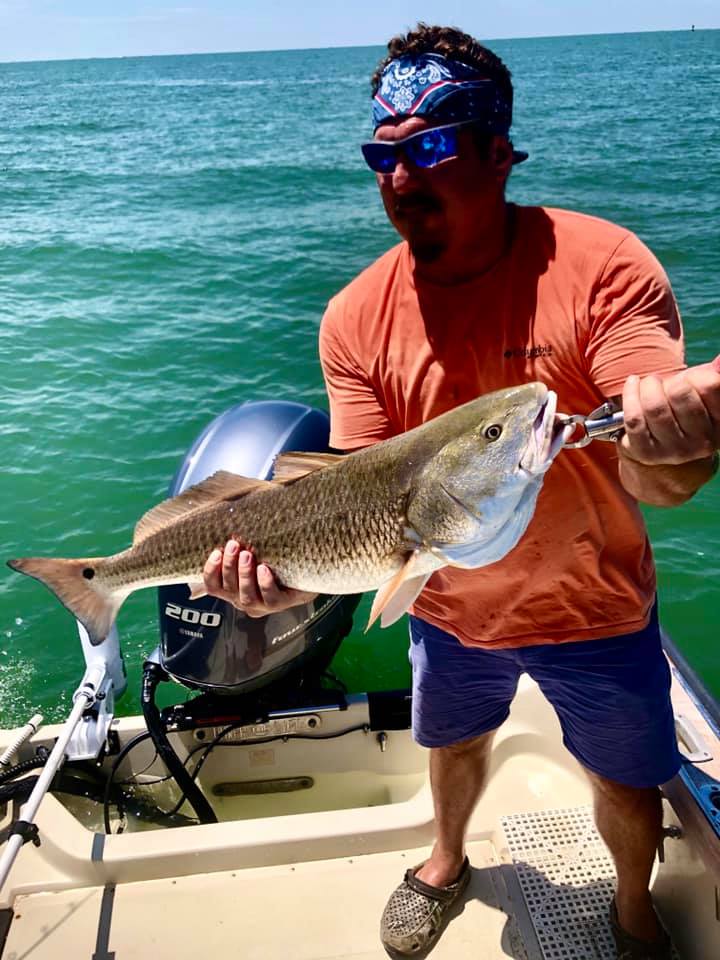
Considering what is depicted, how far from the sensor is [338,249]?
1700 cm

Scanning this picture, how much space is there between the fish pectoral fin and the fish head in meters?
0.10

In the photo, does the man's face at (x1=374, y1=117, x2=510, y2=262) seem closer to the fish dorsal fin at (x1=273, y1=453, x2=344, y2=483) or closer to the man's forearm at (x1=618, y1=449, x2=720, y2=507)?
the fish dorsal fin at (x1=273, y1=453, x2=344, y2=483)

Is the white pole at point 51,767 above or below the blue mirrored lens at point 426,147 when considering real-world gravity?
below

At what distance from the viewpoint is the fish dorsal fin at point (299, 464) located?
8.38ft

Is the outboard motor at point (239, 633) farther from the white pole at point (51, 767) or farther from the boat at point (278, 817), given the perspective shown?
the white pole at point (51, 767)

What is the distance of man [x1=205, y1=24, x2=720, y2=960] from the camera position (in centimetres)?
229

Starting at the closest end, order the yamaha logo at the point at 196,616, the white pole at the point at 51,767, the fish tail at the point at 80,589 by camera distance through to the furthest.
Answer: the fish tail at the point at 80,589 → the white pole at the point at 51,767 → the yamaha logo at the point at 196,616

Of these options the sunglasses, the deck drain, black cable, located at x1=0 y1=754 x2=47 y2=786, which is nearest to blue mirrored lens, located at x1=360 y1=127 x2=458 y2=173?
the sunglasses

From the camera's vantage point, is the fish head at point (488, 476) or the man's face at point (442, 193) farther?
the man's face at point (442, 193)

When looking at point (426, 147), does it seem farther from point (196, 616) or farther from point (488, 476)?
point (196, 616)

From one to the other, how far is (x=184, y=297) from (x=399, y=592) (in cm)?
1356

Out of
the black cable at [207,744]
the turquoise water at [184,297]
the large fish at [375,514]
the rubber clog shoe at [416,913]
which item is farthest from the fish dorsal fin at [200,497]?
the turquoise water at [184,297]

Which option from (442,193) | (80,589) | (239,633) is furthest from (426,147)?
(239,633)

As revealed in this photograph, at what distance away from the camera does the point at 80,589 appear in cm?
293
